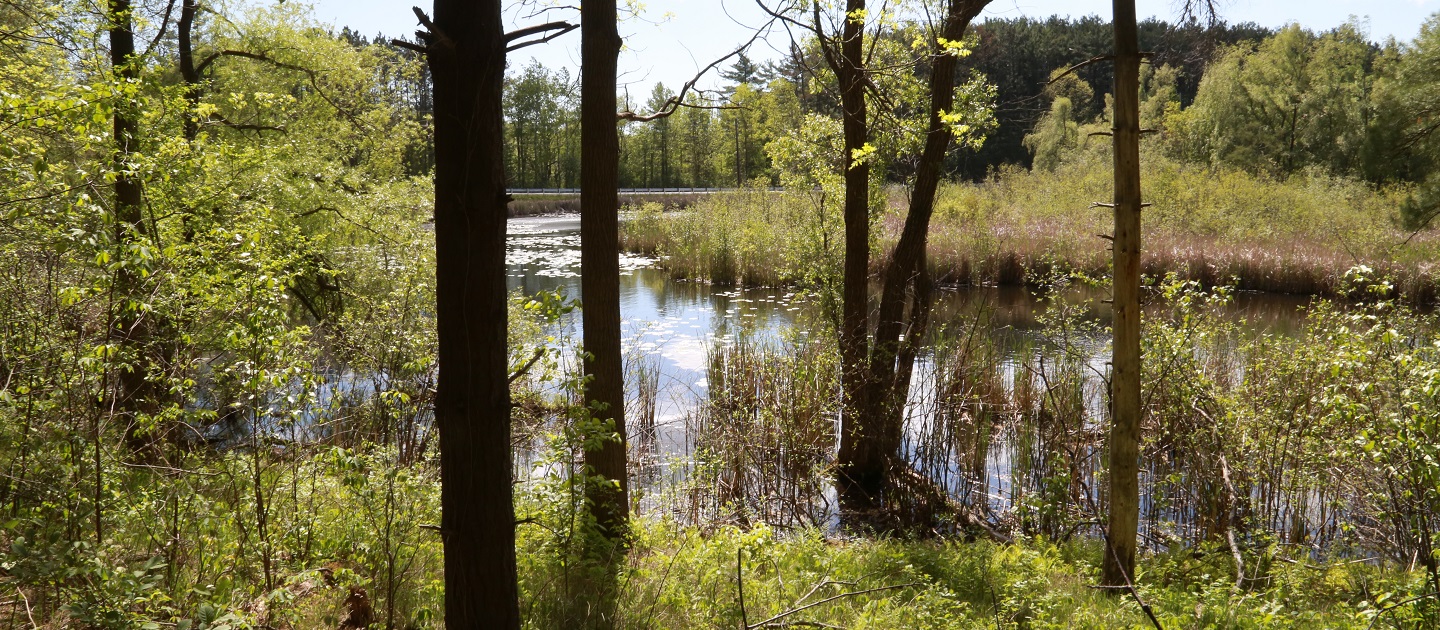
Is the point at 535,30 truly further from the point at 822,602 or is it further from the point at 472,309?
the point at 822,602

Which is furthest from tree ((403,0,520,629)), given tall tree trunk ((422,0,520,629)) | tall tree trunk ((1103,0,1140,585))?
tall tree trunk ((1103,0,1140,585))

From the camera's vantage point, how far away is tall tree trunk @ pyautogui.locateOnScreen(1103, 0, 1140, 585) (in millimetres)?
4461

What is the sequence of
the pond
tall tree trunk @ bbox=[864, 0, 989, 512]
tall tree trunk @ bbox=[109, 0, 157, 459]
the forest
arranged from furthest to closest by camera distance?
the pond < tall tree trunk @ bbox=[864, 0, 989, 512] < tall tree trunk @ bbox=[109, 0, 157, 459] < the forest

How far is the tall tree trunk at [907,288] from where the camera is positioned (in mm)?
7660

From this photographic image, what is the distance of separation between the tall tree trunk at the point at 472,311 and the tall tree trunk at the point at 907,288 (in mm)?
5471

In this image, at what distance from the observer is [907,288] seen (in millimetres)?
8242

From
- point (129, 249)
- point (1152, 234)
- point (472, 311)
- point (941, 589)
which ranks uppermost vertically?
point (1152, 234)

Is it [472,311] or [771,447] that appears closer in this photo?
[472,311]

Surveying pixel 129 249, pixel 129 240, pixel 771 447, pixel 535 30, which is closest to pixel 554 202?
pixel 771 447

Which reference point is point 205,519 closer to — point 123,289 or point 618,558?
point 123,289

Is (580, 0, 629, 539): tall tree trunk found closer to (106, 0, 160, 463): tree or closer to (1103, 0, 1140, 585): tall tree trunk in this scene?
(106, 0, 160, 463): tree

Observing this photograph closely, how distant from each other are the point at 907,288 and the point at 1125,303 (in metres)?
3.59

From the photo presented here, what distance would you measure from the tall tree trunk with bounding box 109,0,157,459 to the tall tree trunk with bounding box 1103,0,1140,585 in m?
4.72

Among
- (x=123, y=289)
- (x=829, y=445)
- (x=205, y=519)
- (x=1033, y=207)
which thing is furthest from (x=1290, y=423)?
(x=1033, y=207)
